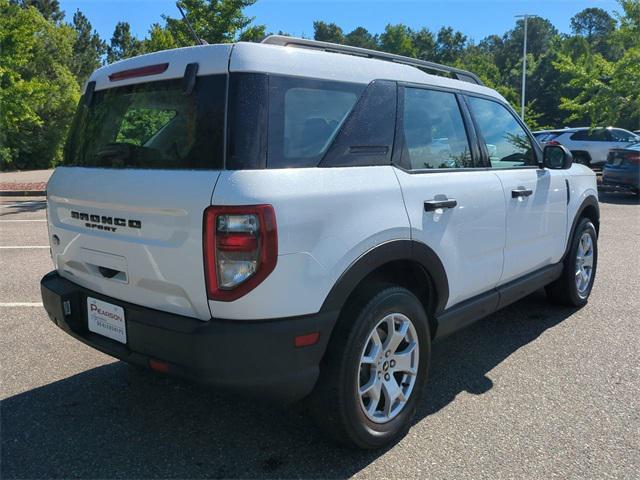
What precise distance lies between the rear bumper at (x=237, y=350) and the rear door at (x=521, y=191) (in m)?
1.81

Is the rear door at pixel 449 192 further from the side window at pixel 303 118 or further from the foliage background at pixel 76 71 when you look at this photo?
the foliage background at pixel 76 71

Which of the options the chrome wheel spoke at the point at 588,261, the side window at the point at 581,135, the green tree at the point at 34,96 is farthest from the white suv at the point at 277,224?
the side window at the point at 581,135

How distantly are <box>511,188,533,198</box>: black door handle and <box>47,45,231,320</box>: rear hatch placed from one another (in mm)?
2147

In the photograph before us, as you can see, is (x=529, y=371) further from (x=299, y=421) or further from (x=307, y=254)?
(x=307, y=254)

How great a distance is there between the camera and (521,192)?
12.0 ft

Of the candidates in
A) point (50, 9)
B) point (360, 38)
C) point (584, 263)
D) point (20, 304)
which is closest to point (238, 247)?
point (20, 304)

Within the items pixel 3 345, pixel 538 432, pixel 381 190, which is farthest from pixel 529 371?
pixel 3 345

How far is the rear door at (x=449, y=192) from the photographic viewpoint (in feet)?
9.33

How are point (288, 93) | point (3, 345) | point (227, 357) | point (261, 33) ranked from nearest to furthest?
point (227, 357)
point (288, 93)
point (3, 345)
point (261, 33)

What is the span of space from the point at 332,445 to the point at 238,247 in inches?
48.4

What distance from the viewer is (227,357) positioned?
2.19 meters

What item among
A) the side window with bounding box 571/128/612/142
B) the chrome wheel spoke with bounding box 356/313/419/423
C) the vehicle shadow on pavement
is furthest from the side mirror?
the side window with bounding box 571/128/612/142

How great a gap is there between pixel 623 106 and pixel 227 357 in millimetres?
18811

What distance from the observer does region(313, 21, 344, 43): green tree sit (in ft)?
305
